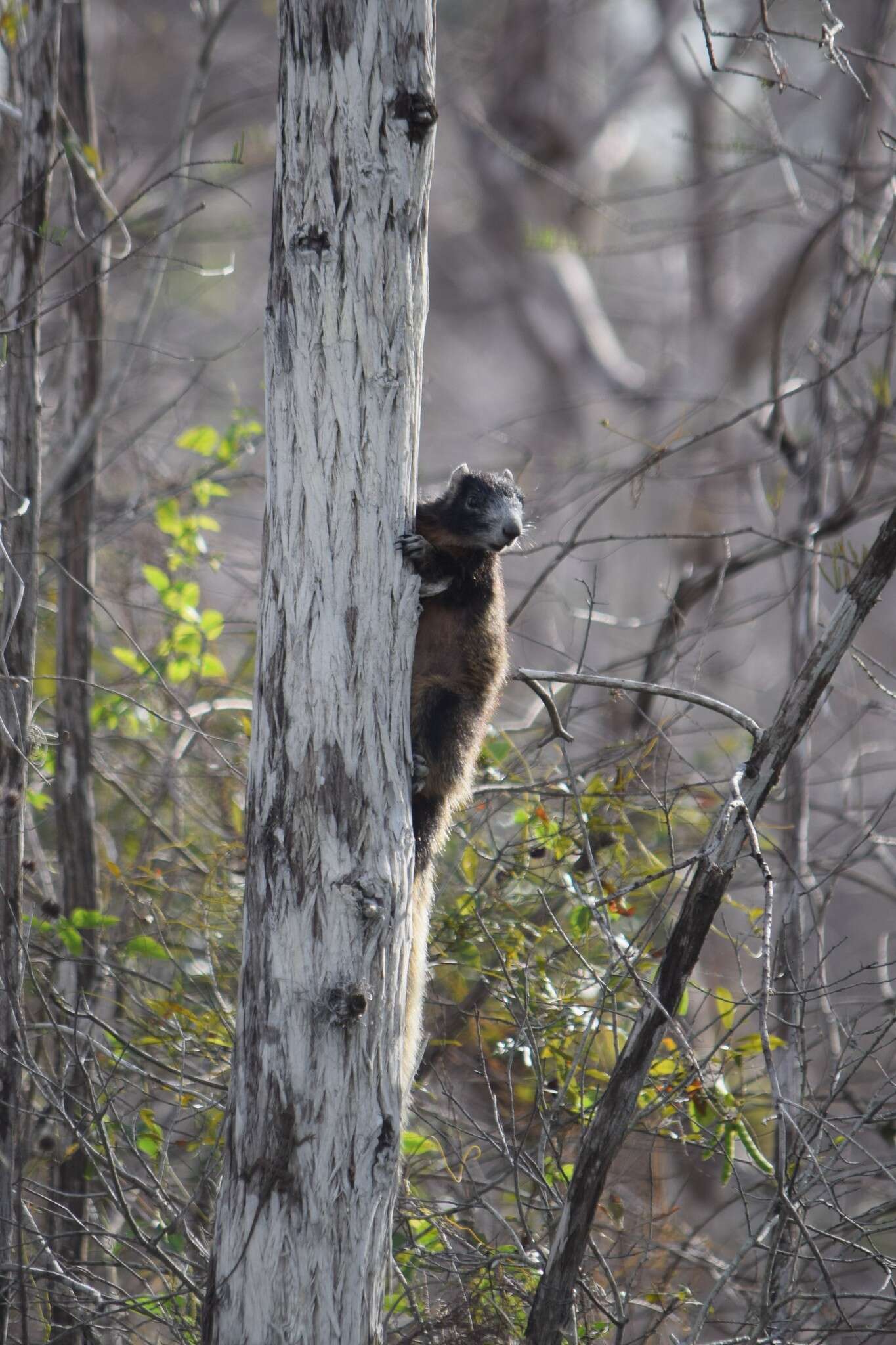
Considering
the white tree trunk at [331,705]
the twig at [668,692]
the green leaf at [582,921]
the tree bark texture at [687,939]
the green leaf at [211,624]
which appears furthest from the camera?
the green leaf at [211,624]

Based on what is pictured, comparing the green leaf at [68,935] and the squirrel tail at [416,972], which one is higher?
the green leaf at [68,935]

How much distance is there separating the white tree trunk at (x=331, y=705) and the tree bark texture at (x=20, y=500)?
113cm

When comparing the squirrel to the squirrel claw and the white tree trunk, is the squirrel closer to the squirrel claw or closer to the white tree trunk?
the squirrel claw

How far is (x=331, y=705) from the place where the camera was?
262 centimetres

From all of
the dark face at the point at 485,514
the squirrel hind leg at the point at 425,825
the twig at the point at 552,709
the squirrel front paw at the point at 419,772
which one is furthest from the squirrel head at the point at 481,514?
the squirrel hind leg at the point at 425,825

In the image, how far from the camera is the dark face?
3502 millimetres

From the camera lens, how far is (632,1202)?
4.92 m

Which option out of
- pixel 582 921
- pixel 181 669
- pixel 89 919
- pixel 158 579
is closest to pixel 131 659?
pixel 181 669

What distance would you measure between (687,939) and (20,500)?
2378 millimetres

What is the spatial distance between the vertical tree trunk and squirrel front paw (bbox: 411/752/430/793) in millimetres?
1570

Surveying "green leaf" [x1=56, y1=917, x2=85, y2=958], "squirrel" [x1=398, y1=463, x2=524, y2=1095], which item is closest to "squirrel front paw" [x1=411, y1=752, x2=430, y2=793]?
"squirrel" [x1=398, y1=463, x2=524, y2=1095]

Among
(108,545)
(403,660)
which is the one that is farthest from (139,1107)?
(108,545)

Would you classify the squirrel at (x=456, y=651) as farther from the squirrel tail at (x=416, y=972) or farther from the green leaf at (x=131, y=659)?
the green leaf at (x=131, y=659)

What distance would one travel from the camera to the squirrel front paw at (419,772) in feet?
11.2
